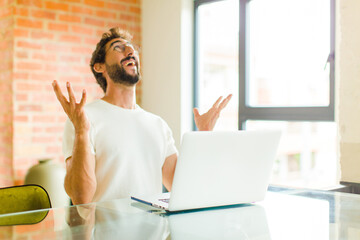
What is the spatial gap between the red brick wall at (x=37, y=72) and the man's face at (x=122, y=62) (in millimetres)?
1275

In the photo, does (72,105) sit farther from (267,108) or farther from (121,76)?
A: (267,108)

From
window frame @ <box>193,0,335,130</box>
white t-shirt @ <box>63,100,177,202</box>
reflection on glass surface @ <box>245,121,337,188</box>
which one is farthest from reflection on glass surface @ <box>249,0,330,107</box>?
reflection on glass surface @ <box>245,121,337,188</box>

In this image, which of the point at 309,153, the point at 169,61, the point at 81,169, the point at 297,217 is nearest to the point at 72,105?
the point at 81,169

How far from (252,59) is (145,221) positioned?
2.47m

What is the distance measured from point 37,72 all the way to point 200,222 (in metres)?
2.53

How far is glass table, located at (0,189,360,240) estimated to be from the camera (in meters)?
0.96

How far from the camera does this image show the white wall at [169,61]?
142 inches

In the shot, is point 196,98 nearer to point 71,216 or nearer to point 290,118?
point 290,118

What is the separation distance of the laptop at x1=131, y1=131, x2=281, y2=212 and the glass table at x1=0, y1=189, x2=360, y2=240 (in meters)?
0.03

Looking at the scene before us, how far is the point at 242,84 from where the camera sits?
3330mm

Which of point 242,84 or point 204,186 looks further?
point 242,84

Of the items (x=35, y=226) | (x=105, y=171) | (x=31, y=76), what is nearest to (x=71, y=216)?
(x=35, y=226)

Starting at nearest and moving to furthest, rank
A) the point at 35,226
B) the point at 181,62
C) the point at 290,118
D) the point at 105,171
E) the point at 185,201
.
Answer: the point at 35,226
the point at 185,201
the point at 105,171
the point at 290,118
the point at 181,62

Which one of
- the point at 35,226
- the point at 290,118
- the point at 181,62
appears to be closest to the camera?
the point at 35,226
